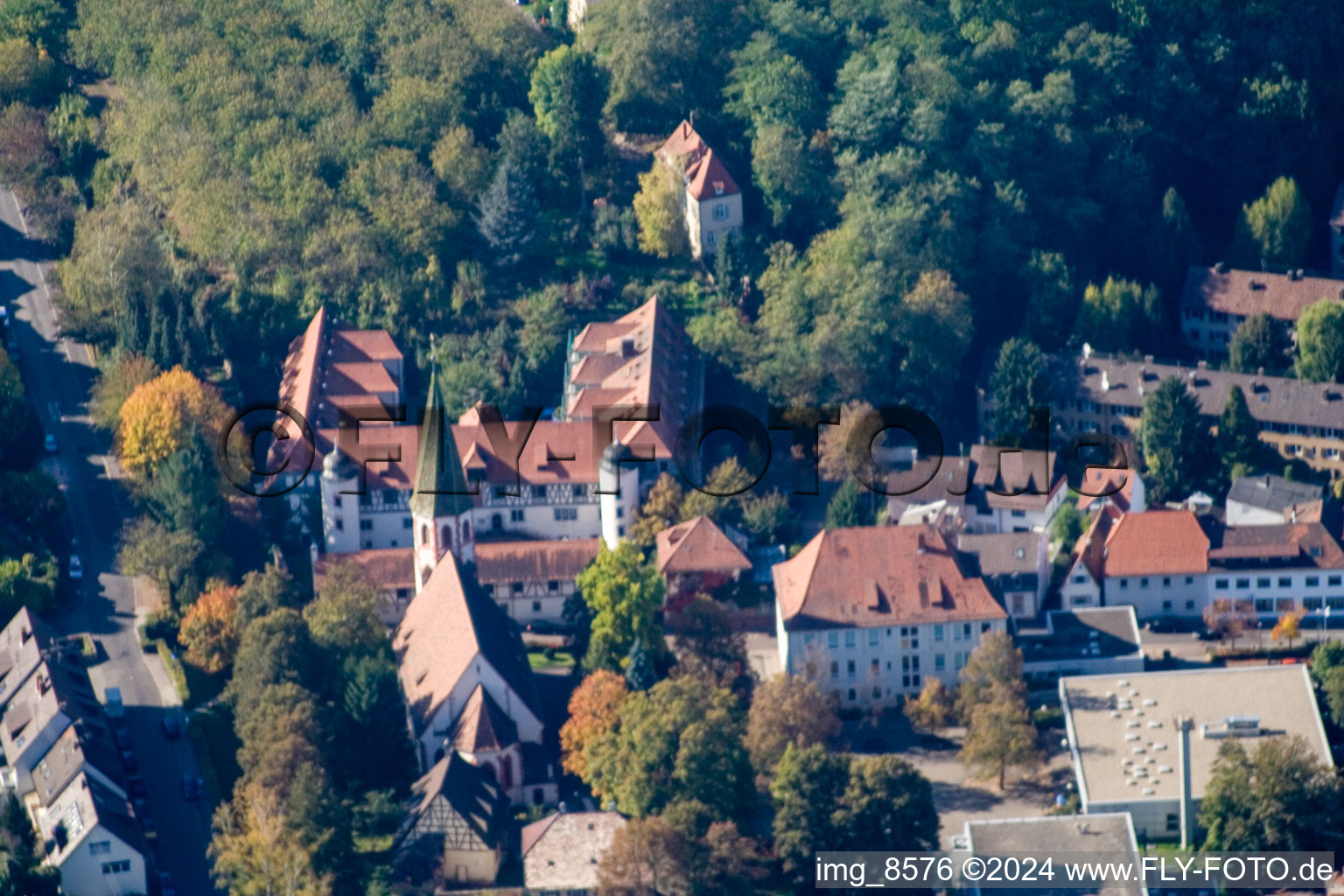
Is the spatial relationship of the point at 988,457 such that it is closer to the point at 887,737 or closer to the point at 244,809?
the point at 887,737

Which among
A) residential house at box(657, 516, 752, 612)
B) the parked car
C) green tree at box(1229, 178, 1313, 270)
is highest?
green tree at box(1229, 178, 1313, 270)

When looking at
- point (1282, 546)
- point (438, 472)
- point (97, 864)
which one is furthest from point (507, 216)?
point (97, 864)

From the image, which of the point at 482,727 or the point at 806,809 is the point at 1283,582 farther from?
the point at 482,727

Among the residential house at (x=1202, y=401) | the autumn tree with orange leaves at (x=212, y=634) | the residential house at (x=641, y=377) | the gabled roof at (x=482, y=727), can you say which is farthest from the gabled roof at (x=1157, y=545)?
the autumn tree with orange leaves at (x=212, y=634)

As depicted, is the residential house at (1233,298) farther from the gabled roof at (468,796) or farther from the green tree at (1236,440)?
the gabled roof at (468,796)

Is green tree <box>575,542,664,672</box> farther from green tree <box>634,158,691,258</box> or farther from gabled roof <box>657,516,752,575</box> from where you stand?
green tree <box>634,158,691,258</box>

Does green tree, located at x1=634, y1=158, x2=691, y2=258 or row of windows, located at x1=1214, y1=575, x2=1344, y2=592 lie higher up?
green tree, located at x1=634, y1=158, x2=691, y2=258

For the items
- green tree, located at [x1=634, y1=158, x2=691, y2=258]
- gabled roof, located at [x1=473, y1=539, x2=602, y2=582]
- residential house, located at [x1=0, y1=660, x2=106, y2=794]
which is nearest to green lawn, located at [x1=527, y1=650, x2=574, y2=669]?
gabled roof, located at [x1=473, y1=539, x2=602, y2=582]
